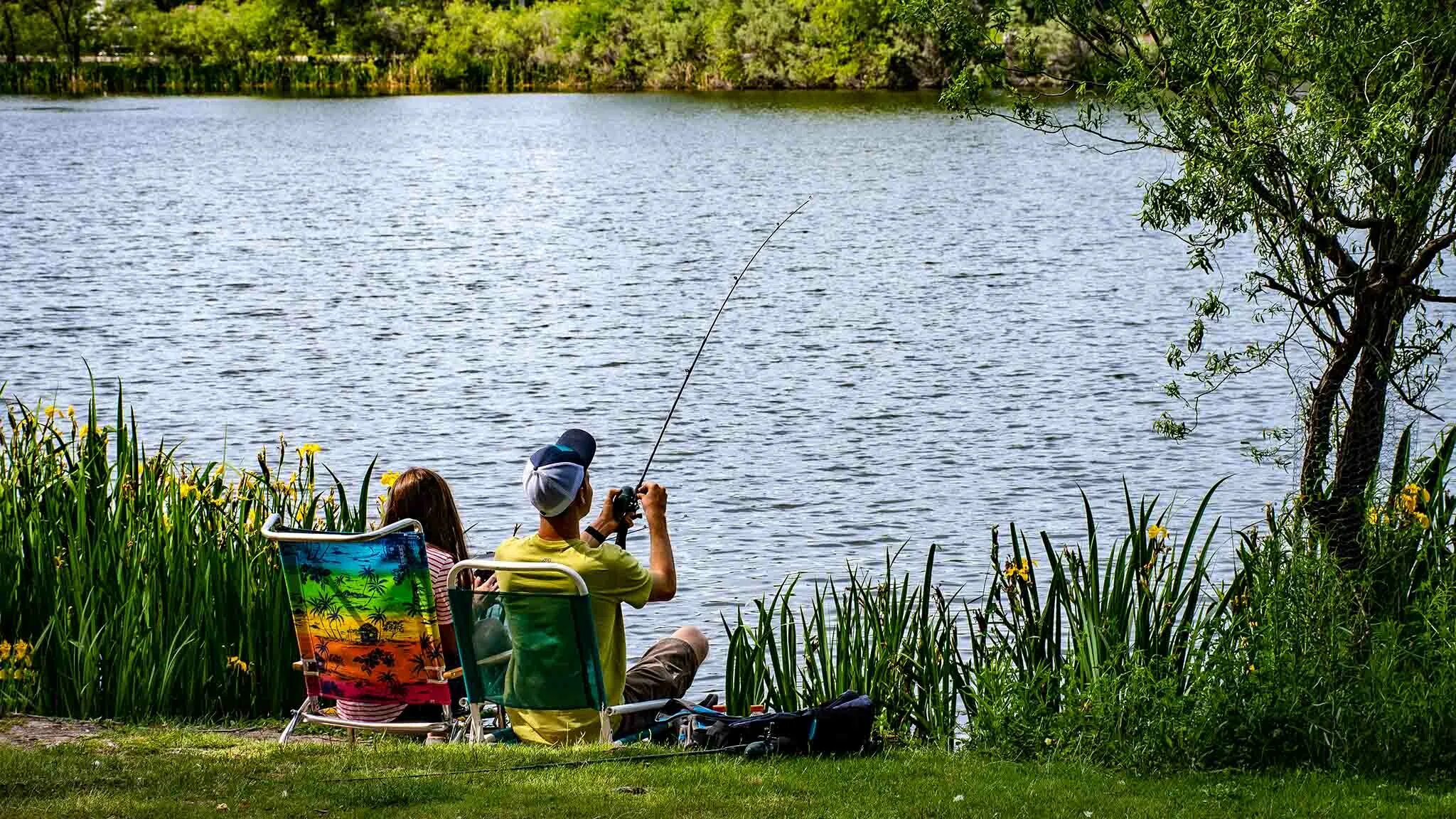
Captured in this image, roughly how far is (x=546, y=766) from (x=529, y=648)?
44cm

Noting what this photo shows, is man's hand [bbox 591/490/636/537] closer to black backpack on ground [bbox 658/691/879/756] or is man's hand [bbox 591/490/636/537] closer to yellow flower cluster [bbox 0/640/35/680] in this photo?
black backpack on ground [bbox 658/691/879/756]

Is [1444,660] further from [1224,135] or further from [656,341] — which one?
[656,341]

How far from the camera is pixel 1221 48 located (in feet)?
22.2

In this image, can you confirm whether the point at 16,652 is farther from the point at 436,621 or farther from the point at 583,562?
the point at 583,562

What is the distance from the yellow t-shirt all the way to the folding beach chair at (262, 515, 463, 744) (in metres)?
0.29

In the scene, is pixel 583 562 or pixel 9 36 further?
pixel 9 36

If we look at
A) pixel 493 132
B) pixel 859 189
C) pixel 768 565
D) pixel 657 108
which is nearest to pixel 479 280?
pixel 859 189

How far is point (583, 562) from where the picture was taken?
18.7 ft

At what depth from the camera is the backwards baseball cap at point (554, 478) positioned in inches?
223

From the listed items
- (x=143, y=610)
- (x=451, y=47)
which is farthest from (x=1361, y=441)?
(x=451, y=47)

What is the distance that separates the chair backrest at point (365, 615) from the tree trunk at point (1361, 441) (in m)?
3.48

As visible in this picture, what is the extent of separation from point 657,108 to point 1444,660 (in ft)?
223

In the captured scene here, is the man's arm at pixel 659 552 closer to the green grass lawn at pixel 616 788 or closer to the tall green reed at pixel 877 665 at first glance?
the green grass lawn at pixel 616 788

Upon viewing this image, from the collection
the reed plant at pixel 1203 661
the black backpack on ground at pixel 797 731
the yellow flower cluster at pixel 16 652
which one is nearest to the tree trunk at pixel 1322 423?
the reed plant at pixel 1203 661
